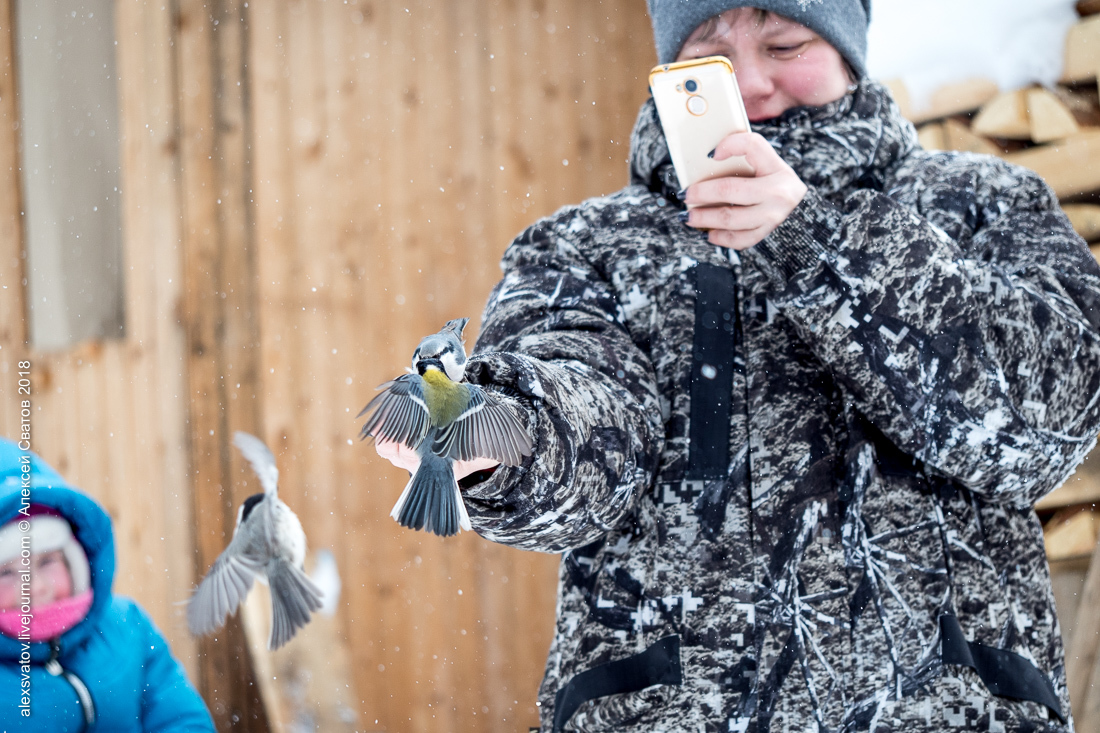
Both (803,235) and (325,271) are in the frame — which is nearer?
(803,235)

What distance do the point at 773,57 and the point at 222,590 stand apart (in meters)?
0.64

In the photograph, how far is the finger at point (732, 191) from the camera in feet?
1.82

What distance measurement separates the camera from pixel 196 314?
0.69m

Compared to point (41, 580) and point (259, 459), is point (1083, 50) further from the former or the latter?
point (41, 580)

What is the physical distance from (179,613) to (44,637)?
0.29 ft

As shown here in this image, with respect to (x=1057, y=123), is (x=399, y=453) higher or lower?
lower

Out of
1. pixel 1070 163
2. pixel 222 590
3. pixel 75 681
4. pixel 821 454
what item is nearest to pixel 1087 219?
pixel 1070 163

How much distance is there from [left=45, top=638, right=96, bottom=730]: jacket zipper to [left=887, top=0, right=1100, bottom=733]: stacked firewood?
3.74 feet

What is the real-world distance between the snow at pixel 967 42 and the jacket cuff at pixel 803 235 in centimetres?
69

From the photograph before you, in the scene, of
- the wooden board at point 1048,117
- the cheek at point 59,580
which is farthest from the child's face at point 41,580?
the wooden board at point 1048,117

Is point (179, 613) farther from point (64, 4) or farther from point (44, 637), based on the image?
point (64, 4)

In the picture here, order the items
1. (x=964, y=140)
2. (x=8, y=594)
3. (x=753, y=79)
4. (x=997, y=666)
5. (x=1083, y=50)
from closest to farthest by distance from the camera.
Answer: (x=8, y=594)
(x=997, y=666)
(x=753, y=79)
(x=1083, y=50)
(x=964, y=140)

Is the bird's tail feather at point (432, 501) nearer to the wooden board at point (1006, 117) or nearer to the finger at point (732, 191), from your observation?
the finger at point (732, 191)

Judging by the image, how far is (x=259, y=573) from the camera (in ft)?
1.97
